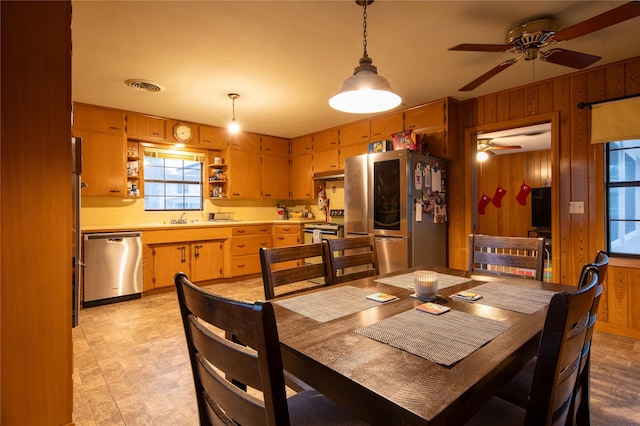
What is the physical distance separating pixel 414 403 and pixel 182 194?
16.9ft

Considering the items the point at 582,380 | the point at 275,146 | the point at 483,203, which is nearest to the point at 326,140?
the point at 275,146

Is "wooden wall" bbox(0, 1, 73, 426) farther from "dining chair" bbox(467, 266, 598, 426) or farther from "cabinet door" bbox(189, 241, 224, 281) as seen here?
"cabinet door" bbox(189, 241, 224, 281)

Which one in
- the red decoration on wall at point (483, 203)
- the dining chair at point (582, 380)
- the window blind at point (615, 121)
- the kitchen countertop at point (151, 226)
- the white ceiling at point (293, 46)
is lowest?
the dining chair at point (582, 380)

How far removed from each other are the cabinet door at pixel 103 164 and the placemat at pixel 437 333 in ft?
14.0

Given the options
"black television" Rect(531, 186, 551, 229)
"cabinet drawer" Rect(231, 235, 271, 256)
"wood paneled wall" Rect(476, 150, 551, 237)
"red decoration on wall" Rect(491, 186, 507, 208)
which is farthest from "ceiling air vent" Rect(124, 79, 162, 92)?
"black television" Rect(531, 186, 551, 229)

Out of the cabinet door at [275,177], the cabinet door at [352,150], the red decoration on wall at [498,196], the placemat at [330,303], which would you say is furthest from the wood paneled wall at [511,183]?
the placemat at [330,303]

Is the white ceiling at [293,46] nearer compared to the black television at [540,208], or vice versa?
the white ceiling at [293,46]

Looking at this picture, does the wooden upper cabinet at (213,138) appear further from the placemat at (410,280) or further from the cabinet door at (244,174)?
the placemat at (410,280)

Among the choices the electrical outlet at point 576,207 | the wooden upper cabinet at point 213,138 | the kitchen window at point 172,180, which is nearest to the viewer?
the electrical outlet at point 576,207

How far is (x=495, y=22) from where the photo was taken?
227 centimetres

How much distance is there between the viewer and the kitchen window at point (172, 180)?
4.85 metres

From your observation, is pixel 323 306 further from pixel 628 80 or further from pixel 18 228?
pixel 628 80

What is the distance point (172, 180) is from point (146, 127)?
90 centimetres

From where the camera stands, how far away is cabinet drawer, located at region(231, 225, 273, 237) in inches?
195
